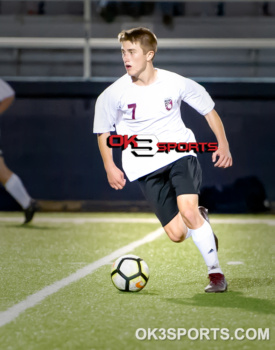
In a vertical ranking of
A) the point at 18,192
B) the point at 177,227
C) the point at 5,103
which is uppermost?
the point at 177,227

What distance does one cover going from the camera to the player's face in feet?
17.2

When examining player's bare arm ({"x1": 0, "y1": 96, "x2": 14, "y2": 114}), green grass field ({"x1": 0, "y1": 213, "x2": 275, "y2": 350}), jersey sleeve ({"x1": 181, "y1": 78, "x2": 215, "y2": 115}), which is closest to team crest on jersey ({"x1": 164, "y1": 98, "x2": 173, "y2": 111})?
jersey sleeve ({"x1": 181, "y1": 78, "x2": 215, "y2": 115})

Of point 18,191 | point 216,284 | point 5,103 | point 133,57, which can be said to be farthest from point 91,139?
point 216,284

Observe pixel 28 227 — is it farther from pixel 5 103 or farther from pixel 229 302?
pixel 229 302

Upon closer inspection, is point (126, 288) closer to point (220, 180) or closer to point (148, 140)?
point (148, 140)

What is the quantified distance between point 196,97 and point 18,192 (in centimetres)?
487

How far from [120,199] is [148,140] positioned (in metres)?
6.41

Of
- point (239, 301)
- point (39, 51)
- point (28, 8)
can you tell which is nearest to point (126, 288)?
point (239, 301)

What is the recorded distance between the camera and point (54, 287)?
5.18m

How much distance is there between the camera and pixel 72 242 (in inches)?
314

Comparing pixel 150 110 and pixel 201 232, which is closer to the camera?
pixel 201 232

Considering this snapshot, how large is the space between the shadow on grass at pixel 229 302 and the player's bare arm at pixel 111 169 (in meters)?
0.87

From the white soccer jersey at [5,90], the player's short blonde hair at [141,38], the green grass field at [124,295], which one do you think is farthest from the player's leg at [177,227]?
the white soccer jersey at [5,90]

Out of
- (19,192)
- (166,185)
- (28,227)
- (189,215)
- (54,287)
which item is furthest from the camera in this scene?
(19,192)
